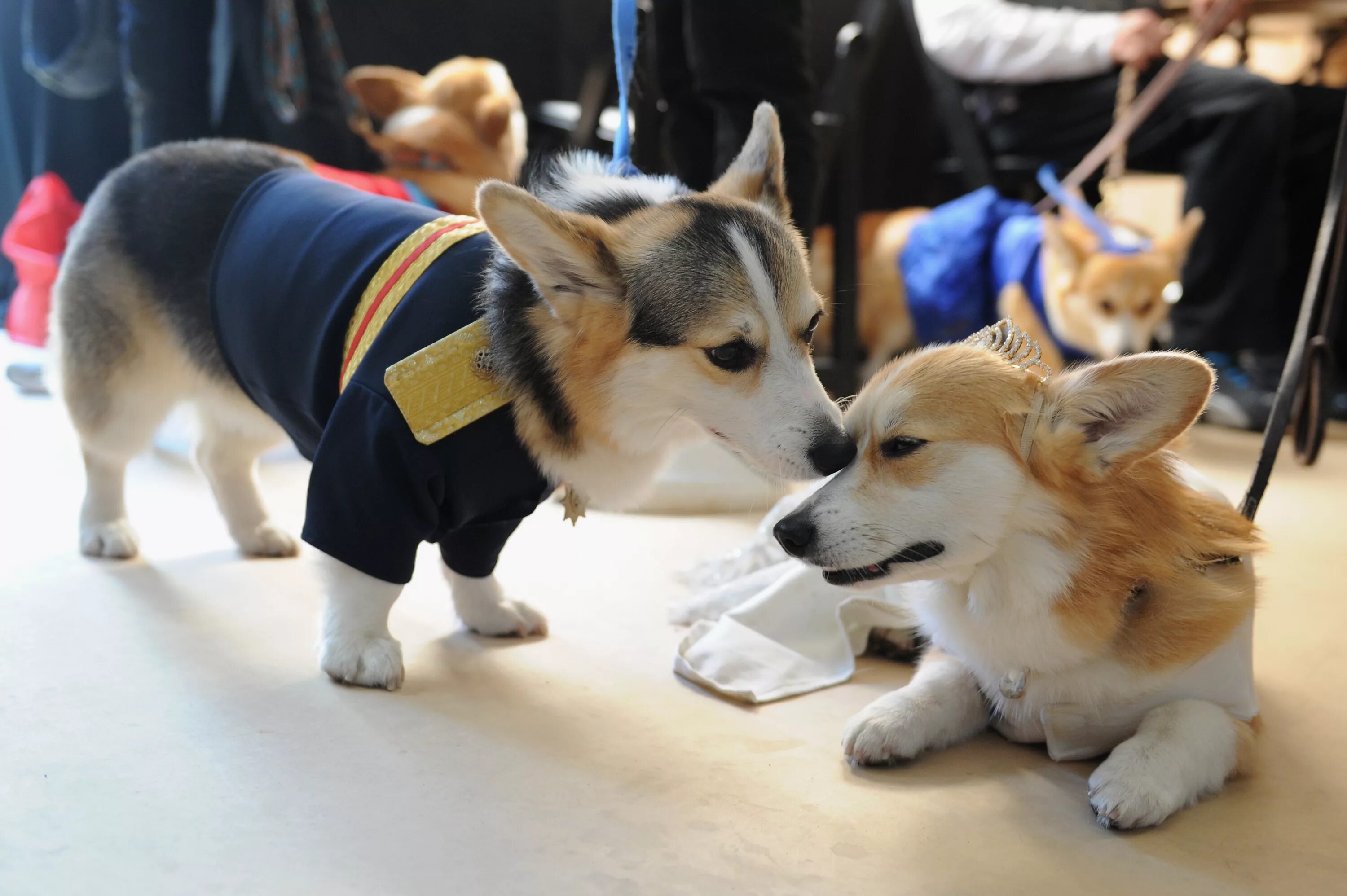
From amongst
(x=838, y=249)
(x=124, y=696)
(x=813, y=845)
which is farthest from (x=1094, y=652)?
(x=838, y=249)

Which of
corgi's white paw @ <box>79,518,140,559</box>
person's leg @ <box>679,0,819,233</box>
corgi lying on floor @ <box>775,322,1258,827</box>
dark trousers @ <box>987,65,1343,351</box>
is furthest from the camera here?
dark trousers @ <box>987,65,1343,351</box>

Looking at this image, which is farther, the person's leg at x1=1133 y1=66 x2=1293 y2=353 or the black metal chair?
the black metal chair

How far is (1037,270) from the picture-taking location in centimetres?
393

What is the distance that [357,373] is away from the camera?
1.44m

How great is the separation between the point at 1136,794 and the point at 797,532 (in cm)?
49

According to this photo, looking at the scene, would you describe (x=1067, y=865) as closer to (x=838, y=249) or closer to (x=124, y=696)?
(x=124, y=696)

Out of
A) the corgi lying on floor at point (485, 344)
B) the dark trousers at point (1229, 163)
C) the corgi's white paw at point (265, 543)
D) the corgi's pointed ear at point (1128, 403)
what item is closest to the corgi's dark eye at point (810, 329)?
the corgi lying on floor at point (485, 344)

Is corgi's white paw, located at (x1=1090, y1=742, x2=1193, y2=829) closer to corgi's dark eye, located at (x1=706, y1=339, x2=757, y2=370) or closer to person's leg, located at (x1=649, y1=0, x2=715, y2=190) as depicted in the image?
corgi's dark eye, located at (x1=706, y1=339, x2=757, y2=370)

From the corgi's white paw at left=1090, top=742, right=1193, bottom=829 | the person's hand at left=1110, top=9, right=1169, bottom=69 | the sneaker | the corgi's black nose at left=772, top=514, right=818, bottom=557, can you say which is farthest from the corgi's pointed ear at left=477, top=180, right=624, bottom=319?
the person's hand at left=1110, top=9, right=1169, bottom=69

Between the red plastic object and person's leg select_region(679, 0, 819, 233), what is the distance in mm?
2455

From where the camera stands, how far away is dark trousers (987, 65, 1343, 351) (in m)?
3.80

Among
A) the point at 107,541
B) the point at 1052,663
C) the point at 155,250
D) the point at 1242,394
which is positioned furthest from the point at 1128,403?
the point at 1242,394

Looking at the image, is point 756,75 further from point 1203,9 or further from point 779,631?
point 1203,9

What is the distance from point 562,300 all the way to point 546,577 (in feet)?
2.78
